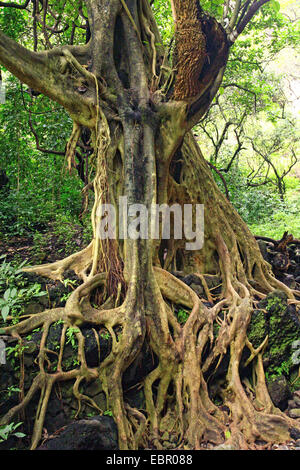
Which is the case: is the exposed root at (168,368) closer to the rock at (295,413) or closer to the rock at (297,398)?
the rock at (295,413)

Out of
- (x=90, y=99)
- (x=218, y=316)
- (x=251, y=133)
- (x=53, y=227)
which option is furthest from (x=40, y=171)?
(x=251, y=133)

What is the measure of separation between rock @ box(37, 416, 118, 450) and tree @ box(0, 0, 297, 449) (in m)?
0.17

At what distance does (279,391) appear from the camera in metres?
3.58

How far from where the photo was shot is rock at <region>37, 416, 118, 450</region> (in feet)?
8.56

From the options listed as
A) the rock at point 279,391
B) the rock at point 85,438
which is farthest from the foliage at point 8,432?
the rock at point 279,391

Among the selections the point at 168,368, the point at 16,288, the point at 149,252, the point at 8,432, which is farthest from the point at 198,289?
the point at 8,432

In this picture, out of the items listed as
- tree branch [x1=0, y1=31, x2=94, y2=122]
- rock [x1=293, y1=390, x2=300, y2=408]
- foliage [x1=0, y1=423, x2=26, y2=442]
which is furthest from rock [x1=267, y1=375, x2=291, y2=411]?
tree branch [x1=0, y1=31, x2=94, y2=122]

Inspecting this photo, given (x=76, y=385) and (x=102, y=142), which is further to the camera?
(x=102, y=142)

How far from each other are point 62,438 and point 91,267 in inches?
73.5

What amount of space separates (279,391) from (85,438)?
2.06m

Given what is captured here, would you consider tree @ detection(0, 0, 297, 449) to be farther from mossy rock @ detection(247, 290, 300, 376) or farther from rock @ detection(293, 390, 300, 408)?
rock @ detection(293, 390, 300, 408)

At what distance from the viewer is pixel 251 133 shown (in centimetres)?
1490

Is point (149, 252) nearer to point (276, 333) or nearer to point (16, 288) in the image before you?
point (16, 288)

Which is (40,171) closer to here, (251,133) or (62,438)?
(62,438)
